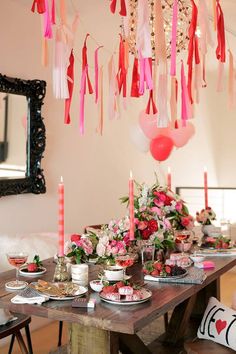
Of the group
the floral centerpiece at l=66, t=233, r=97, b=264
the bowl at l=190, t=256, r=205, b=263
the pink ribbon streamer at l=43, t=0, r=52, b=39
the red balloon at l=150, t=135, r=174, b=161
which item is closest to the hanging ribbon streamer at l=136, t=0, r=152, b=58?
the pink ribbon streamer at l=43, t=0, r=52, b=39

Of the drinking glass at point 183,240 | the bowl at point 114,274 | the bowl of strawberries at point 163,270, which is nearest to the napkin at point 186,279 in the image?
the bowl of strawberries at point 163,270

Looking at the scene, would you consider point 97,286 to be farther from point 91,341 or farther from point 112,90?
point 112,90

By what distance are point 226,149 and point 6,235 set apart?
3933 mm

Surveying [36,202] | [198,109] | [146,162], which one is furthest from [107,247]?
[198,109]

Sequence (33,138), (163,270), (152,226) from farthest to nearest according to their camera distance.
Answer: (33,138) → (152,226) → (163,270)

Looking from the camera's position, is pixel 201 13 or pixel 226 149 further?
pixel 226 149

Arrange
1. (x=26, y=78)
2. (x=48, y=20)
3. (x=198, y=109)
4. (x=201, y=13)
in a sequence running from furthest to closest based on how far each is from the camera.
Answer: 1. (x=198, y=109)
2. (x=26, y=78)
3. (x=201, y=13)
4. (x=48, y=20)

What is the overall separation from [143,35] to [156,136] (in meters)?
2.63

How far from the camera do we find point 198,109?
252 inches

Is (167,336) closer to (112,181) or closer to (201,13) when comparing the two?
(201,13)

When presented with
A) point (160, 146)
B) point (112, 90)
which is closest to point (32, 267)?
point (112, 90)

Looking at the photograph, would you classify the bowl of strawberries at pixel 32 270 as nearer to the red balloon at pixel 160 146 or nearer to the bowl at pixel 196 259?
the bowl at pixel 196 259

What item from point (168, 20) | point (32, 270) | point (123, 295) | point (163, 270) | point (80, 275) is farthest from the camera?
point (168, 20)

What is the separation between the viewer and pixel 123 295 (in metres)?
1.76
